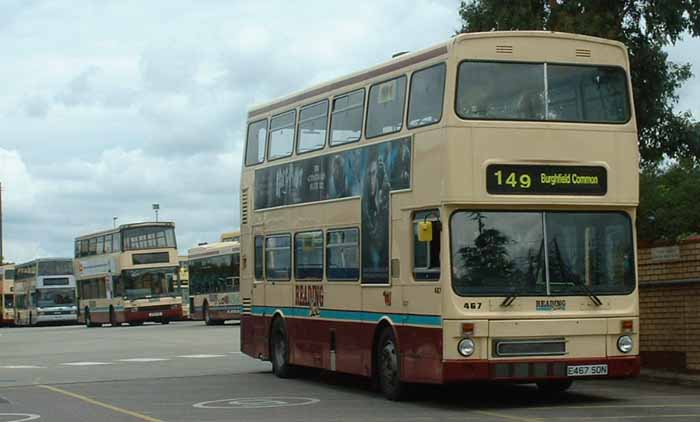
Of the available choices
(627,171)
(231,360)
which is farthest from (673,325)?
(231,360)

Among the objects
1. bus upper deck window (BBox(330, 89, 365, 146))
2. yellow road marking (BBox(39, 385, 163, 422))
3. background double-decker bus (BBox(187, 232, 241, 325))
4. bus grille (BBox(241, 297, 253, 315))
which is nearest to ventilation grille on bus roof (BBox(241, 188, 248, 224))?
bus grille (BBox(241, 297, 253, 315))

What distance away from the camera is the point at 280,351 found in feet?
75.0

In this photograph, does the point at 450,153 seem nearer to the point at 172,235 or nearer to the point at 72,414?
the point at 72,414

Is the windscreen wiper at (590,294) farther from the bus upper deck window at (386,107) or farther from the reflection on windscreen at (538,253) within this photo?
the bus upper deck window at (386,107)

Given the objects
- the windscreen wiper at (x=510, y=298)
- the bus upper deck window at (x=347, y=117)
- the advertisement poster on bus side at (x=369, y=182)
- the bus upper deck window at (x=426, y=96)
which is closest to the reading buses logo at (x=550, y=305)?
the windscreen wiper at (x=510, y=298)

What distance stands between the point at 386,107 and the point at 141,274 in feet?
142

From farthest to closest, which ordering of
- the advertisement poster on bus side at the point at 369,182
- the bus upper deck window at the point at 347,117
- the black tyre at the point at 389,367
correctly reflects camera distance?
the bus upper deck window at the point at 347,117 < the advertisement poster on bus side at the point at 369,182 < the black tyre at the point at 389,367

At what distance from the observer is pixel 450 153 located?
54.4ft

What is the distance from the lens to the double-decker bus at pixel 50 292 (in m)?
76.8

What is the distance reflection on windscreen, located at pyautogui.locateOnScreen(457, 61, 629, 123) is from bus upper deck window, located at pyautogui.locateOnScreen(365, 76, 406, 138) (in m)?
1.50

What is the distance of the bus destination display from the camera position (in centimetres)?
1667

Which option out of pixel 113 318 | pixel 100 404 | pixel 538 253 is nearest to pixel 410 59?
pixel 538 253

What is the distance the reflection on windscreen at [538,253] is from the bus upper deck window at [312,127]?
476cm

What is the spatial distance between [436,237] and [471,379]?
5.60 ft
